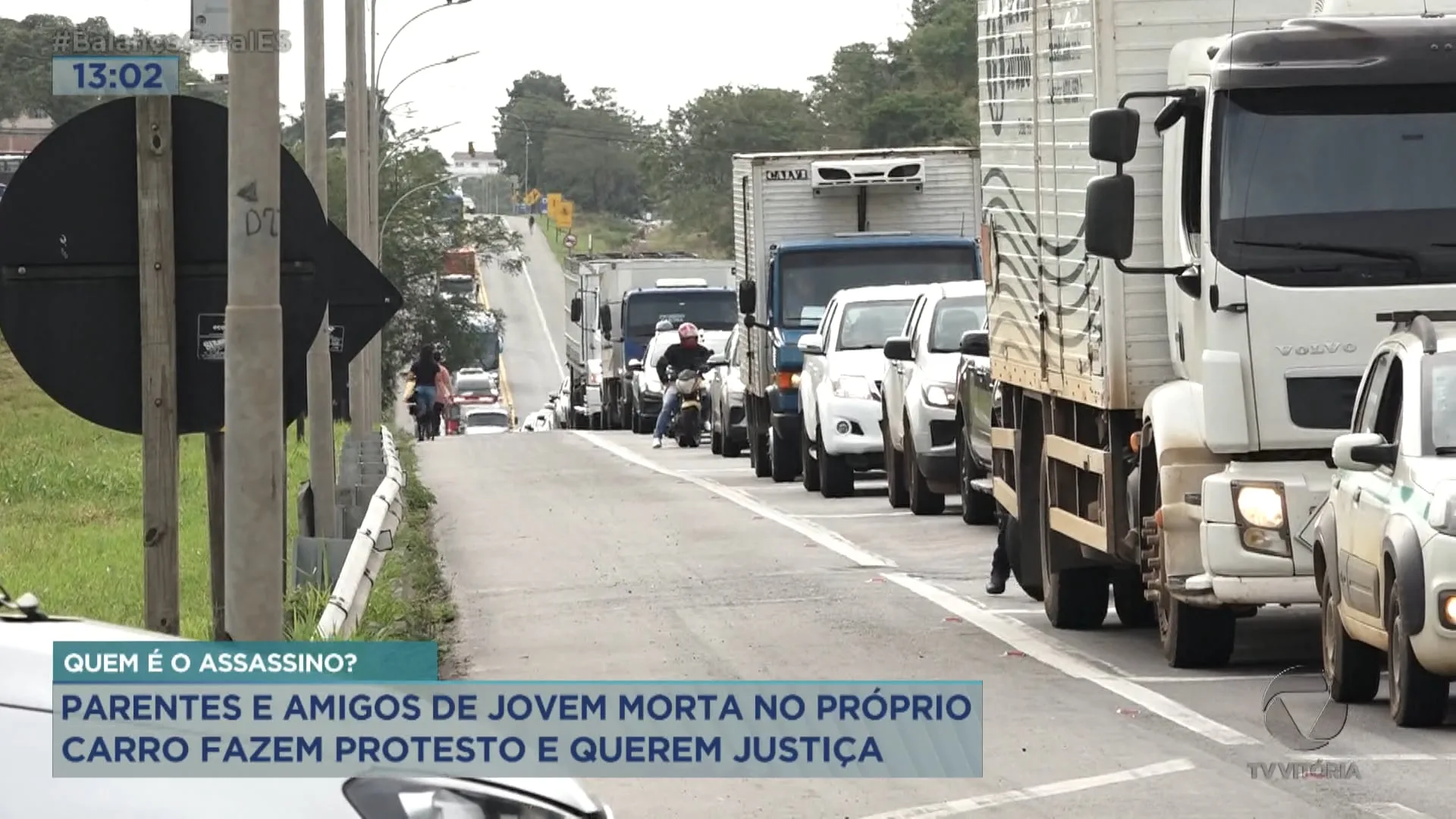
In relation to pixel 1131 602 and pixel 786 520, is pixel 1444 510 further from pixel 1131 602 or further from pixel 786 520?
pixel 786 520

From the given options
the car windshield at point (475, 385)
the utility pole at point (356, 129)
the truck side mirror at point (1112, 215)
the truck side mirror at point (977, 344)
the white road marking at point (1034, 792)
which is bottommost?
the white road marking at point (1034, 792)

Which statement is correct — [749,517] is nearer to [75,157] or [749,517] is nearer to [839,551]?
[839,551]

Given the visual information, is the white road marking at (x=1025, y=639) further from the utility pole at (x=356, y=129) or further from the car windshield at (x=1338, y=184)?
the utility pole at (x=356, y=129)


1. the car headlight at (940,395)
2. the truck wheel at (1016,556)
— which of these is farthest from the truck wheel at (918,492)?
the truck wheel at (1016,556)

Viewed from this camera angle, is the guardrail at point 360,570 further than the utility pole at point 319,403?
No

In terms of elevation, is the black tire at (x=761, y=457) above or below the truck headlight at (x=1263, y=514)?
below

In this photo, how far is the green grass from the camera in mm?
16562

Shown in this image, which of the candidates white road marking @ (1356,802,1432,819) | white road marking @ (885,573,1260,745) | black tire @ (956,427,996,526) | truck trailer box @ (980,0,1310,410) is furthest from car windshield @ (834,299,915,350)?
white road marking @ (1356,802,1432,819)

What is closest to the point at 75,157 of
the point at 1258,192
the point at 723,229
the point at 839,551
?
the point at 1258,192

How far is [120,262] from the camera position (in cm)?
759

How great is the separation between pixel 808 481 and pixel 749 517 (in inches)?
160

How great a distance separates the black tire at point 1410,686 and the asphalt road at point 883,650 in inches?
3.3

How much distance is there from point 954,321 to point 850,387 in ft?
9.54

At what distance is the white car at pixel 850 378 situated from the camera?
2509cm
